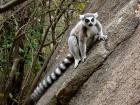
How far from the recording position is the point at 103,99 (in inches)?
241

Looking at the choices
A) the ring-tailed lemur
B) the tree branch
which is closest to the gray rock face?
the ring-tailed lemur

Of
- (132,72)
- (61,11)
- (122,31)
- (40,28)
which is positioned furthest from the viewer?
(40,28)

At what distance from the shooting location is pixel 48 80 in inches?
316

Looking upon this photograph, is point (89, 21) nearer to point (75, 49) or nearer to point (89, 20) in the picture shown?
point (89, 20)

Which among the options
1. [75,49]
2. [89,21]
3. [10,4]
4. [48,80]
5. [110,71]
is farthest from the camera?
[48,80]

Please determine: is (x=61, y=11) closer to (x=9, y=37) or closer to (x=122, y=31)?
(x=9, y=37)

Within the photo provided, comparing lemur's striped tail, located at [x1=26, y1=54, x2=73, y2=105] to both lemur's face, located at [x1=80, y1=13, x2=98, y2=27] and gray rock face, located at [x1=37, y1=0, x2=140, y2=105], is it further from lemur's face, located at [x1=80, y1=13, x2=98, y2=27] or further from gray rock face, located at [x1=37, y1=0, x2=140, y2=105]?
lemur's face, located at [x1=80, y1=13, x2=98, y2=27]

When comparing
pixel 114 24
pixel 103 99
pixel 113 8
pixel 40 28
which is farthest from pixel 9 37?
pixel 103 99

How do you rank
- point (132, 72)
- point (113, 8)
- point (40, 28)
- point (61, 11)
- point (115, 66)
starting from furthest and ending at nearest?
point (40, 28)
point (61, 11)
point (113, 8)
point (115, 66)
point (132, 72)

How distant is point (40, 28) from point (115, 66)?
4166mm

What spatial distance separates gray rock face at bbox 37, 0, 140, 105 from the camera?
235 inches

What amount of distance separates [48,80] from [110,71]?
1.95 metres

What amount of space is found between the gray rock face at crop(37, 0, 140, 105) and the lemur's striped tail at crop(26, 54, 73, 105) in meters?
0.26

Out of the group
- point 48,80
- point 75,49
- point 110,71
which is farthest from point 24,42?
point 110,71
